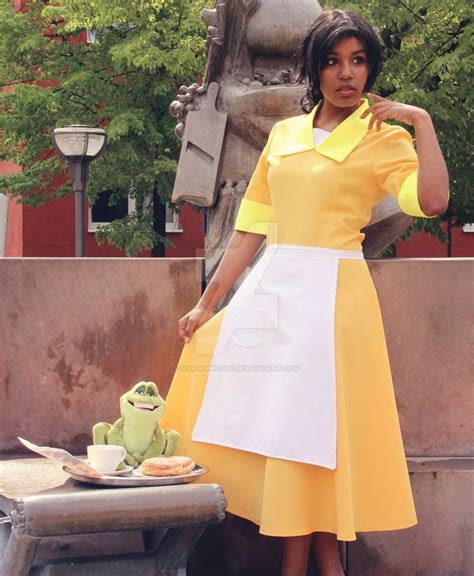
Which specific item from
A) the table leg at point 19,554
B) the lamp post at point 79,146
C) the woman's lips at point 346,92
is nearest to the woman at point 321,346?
the woman's lips at point 346,92

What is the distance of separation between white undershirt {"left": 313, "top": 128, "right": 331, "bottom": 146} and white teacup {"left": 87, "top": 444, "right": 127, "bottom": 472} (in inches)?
44.9

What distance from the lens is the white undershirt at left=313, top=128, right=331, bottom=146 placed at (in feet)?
12.7

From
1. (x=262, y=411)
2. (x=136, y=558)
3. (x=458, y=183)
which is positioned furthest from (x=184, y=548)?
(x=458, y=183)

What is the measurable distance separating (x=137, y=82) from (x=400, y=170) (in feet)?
50.5

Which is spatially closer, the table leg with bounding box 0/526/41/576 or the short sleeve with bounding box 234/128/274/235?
the table leg with bounding box 0/526/41/576

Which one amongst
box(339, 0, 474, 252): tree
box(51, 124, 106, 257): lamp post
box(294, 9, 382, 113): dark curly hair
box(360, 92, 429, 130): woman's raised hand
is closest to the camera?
box(360, 92, 429, 130): woman's raised hand

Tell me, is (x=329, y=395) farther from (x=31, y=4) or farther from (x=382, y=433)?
(x=31, y=4)

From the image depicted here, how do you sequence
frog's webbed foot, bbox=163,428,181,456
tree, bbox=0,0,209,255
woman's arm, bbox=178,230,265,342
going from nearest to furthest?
1. frog's webbed foot, bbox=163,428,181,456
2. woman's arm, bbox=178,230,265,342
3. tree, bbox=0,0,209,255

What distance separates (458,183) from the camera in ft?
52.5

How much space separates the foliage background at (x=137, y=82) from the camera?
1517cm

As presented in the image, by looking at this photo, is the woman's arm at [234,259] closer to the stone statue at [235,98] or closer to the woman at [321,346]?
the woman at [321,346]

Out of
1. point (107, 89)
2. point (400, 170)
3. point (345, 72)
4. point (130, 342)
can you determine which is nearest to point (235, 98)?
point (130, 342)

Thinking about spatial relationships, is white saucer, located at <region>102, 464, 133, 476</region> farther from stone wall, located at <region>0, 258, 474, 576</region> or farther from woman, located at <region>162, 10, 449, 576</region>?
stone wall, located at <region>0, 258, 474, 576</region>

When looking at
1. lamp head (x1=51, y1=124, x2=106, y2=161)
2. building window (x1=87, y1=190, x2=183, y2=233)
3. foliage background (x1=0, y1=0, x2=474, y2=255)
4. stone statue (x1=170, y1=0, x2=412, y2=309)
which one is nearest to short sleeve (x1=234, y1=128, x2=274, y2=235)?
stone statue (x1=170, y1=0, x2=412, y2=309)
